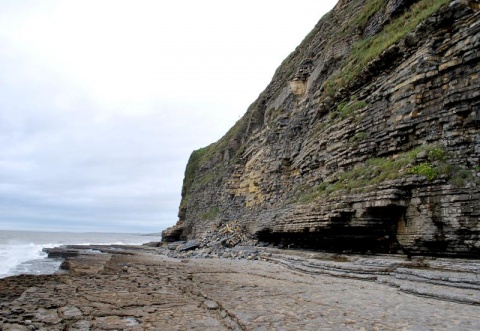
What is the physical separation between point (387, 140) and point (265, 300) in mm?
9490

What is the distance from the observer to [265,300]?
280 inches

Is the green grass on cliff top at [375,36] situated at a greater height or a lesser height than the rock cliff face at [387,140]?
greater

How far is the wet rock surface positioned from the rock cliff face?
150 centimetres

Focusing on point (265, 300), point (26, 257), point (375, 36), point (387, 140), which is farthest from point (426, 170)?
point (26, 257)

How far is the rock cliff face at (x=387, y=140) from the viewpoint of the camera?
1028cm

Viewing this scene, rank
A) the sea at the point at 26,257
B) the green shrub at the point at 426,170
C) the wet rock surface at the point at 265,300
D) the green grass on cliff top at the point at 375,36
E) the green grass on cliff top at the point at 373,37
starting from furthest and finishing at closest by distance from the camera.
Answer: the sea at the point at 26,257 < the green grass on cliff top at the point at 373,37 < the green grass on cliff top at the point at 375,36 < the green shrub at the point at 426,170 < the wet rock surface at the point at 265,300

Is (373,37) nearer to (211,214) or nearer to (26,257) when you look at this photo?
(211,214)

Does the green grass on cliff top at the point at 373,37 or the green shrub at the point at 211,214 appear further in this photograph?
the green shrub at the point at 211,214

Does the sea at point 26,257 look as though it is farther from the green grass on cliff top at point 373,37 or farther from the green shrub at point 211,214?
the green grass on cliff top at point 373,37

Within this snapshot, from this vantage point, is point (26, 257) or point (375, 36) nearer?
point (375, 36)

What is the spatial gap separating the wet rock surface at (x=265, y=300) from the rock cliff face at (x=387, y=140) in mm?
1499

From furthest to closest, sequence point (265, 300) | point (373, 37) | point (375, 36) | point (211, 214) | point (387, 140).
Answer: point (211, 214) → point (373, 37) → point (375, 36) → point (387, 140) → point (265, 300)

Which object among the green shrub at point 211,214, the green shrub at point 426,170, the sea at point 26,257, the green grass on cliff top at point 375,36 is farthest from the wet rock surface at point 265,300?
the green shrub at point 211,214

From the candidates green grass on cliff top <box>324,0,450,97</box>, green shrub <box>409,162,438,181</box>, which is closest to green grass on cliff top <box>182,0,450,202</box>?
green grass on cliff top <box>324,0,450,97</box>
